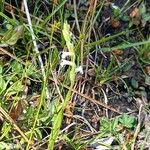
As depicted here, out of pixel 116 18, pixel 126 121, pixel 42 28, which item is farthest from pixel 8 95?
pixel 116 18

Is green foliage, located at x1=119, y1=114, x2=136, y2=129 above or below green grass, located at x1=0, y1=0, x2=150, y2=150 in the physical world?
below

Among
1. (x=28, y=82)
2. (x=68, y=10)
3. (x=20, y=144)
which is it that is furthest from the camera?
(x=68, y=10)

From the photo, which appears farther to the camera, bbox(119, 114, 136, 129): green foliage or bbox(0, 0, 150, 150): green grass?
bbox(119, 114, 136, 129): green foliage

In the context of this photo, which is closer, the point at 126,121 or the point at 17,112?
the point at 17,112

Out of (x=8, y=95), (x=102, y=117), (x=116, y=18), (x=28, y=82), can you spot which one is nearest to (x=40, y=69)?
(x=28, y=82)

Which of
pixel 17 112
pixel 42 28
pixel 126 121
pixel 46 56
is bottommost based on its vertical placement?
pixel 126 121

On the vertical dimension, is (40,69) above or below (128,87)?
above

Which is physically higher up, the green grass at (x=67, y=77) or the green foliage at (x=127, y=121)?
the green grass at (x=67, y=77)

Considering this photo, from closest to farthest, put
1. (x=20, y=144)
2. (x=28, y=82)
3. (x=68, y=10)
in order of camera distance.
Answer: (x=20, y=144), (x=28, y=82), (x=68, y=10)

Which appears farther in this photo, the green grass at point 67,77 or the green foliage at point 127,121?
the green foliage at point 127,121

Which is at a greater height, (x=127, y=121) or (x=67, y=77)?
(x=67, y=77)

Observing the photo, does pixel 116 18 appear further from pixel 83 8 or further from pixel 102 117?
pixel 102 117
